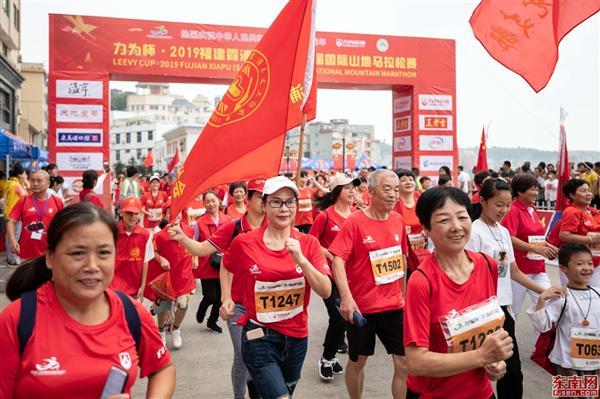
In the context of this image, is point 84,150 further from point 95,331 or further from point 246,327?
point 95,331

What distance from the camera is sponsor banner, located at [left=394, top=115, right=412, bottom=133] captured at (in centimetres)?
1623

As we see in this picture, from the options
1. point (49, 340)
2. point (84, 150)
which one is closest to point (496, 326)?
point (49, 340)

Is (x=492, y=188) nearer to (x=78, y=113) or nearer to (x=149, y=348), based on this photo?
(x=149, y=348)

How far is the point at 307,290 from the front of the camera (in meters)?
3.82

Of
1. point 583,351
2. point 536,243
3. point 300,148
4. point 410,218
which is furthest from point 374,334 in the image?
point 410,218

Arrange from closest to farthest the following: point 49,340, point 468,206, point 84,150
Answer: point 49,340
point 468,206
point 84,150

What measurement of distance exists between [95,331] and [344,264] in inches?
107

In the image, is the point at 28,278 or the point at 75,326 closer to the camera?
the point at 75,326

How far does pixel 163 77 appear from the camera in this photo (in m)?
14.1

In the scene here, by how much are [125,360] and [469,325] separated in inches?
55.8

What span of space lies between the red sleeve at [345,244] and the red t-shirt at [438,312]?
1.86m

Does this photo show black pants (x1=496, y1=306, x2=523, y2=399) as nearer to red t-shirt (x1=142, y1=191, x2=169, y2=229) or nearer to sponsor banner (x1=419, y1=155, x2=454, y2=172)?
red t-shirt (x1=142, y1=191, x2=169, y2=229)

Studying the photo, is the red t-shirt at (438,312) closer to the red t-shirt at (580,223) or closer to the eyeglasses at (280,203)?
the eyeglasses at (280,203)

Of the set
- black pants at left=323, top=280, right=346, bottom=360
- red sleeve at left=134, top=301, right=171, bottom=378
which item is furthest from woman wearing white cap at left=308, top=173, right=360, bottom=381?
red sleeve at left=134, top=301, right=171, bottom=378
